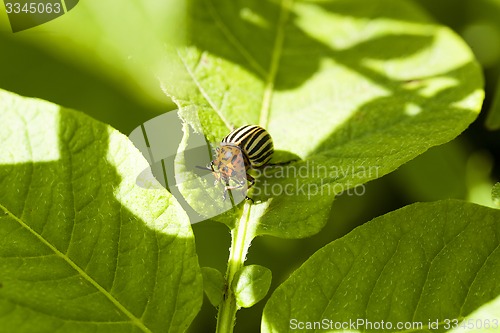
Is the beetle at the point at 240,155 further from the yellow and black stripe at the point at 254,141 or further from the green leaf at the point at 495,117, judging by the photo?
the green leaf at the point at 495,117

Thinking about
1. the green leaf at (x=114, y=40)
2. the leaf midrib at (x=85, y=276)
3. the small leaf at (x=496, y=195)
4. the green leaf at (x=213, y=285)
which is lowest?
the green leaf at (x=213, y=285)

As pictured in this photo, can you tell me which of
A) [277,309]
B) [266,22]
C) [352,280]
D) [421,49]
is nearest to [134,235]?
[277,309]

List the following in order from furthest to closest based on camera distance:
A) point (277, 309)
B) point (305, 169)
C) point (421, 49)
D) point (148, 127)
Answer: point (421, 49)
point (148, 127)
point (305, 169)
point (277, 309)

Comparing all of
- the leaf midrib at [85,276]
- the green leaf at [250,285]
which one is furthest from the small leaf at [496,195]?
the leaf midrib at [85,276]

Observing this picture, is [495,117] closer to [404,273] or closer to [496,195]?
[496,195]

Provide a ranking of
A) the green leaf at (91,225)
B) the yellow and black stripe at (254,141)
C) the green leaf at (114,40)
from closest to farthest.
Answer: the green leaf at (91,225) < the yellow and black stripe at (254,141) < the green leaf at (114,40)

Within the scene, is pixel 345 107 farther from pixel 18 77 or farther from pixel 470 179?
pixel 18 77
